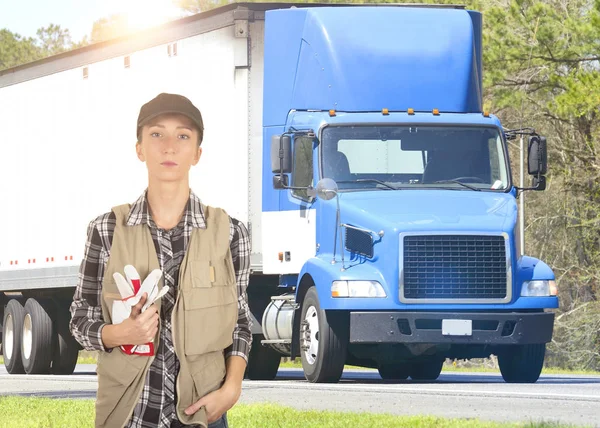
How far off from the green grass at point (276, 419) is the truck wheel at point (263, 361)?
6310 millimetres

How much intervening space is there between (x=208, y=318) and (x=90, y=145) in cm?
1692

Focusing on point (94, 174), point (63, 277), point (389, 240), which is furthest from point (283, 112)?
point (63, 277)

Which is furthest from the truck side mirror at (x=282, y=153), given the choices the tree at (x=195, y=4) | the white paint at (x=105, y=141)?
the tree at (x=195, y=4)

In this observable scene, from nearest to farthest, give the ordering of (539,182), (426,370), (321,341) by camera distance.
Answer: (321,341) < (539,182) < (426,370)

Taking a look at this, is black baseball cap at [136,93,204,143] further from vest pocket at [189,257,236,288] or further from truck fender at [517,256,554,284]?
truck fender at [517,256,554,284]

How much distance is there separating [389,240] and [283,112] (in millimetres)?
2790

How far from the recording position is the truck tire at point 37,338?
2216 centimetres

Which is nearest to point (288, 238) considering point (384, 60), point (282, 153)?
point (282, 153)

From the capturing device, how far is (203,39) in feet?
59.8

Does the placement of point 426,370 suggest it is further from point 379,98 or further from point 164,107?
point 164,107

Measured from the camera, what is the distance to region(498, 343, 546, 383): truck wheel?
53.0ft

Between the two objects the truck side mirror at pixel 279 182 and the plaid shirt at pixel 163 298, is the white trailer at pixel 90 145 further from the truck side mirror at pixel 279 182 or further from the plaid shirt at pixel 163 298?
the plaid shirt at pixel 163 298

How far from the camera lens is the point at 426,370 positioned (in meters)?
19.6

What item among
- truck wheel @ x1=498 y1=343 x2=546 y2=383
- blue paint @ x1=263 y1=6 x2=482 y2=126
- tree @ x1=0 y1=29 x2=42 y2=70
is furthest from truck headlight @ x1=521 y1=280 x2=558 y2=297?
tree @ x1=0 y1=29 x2=42 y2=70
